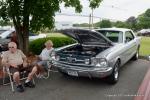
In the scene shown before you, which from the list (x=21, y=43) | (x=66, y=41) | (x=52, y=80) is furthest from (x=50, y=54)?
(x=66, y=41)

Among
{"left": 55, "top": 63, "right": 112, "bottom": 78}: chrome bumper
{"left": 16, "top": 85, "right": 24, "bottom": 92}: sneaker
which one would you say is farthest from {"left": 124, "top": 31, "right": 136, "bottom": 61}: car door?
{"left": 16, "top": 85, "right": 24, "bottom": 92}: sneaker

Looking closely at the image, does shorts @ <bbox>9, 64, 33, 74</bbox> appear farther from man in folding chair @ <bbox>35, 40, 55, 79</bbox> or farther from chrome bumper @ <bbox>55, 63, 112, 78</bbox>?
chrome bumper @ <bbox>55, 63, 112, 78</bbox>

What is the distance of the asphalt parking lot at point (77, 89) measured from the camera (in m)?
5.54

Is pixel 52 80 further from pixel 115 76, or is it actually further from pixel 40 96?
pixel 115 76

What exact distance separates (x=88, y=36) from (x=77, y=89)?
180cm

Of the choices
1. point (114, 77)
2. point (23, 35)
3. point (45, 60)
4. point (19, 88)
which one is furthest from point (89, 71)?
point (23, 35)

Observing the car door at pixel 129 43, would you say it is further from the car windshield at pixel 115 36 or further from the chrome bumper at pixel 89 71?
the chrome bumper at pixel 89 71

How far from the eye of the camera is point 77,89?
20.0 ft

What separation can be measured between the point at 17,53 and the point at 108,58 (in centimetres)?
243

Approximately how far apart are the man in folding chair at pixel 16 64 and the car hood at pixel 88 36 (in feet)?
5.16

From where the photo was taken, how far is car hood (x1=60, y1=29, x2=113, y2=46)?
21.8 feet

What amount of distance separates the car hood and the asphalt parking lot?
1.18 metres

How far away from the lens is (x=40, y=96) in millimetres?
5598

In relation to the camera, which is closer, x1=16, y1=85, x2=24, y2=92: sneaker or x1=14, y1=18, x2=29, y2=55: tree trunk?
x1=16, y1=85, x2=24, y2=92: sneaker
